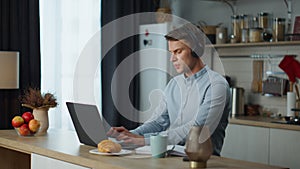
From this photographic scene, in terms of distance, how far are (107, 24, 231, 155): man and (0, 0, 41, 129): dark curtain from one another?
243 centimetres

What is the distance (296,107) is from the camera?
200 inches

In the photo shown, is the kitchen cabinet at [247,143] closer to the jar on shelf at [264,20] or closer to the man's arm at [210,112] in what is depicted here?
the jar on shelf at [264,20]

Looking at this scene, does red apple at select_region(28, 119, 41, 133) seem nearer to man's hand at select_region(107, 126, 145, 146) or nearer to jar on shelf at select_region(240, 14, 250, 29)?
man's hand at select_region(107, 126, 145, 146)

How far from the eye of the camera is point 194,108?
130 inches

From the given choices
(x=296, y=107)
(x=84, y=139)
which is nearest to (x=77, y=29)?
(x=296, y=107)

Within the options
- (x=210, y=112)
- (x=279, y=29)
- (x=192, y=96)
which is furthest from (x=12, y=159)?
(x=279, y=29)

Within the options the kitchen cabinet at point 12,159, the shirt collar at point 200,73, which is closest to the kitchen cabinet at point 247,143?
the shirt collar at point 200,73

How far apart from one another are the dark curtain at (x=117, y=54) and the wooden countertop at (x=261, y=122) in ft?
5.34

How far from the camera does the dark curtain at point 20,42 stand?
5.48 meters

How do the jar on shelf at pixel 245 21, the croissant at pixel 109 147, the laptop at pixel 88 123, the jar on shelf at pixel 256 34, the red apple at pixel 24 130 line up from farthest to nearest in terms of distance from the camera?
the jar on shelf at pixel 245 21 → the jar on shelf at pixel 256 34 → the red apple at pixel 24 130 → the laptop at pixel 88 123 → the croissant at pixel 109 147

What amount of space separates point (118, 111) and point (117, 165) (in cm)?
376

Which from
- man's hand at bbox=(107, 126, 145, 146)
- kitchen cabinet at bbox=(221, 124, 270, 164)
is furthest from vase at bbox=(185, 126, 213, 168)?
kitchen cabinet at bbox=(221, 124, 270, 164)

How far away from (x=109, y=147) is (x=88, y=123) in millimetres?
351

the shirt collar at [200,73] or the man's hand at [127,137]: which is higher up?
the shirt collar at [200,73]
